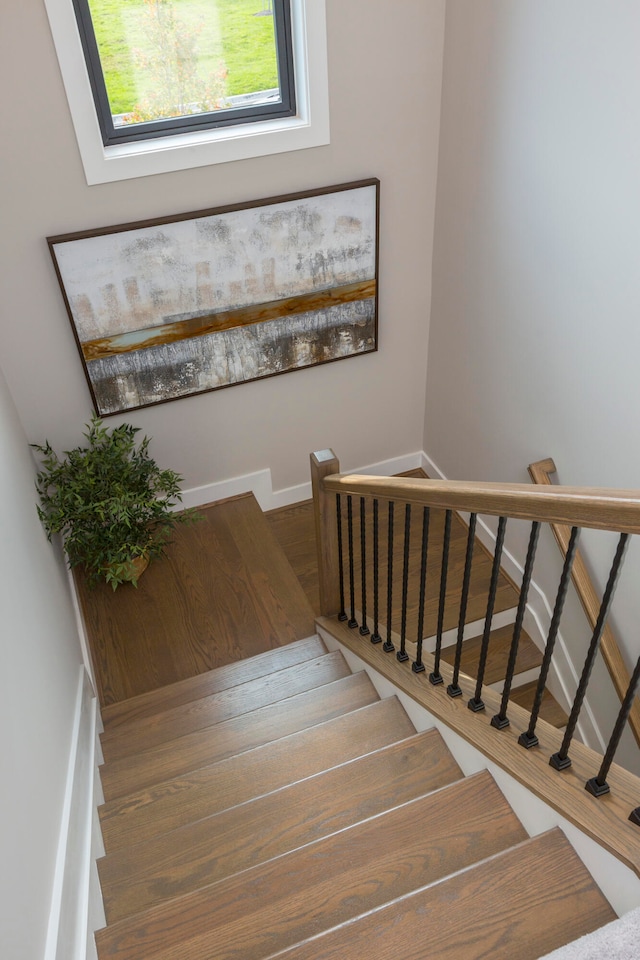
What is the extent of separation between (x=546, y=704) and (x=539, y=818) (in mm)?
1836

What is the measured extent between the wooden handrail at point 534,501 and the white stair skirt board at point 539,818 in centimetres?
68

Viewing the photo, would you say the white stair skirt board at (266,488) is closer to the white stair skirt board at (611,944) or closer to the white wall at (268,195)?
the white wall at (268,195)

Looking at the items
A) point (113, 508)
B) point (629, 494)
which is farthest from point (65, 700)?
point (629, 494)

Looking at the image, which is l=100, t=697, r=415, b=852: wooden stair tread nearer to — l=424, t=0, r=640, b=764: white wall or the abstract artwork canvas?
l=424, t=0, r=640, b=764: white wall

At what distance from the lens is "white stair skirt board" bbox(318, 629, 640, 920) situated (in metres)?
1.53

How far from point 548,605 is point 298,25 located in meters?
2.67

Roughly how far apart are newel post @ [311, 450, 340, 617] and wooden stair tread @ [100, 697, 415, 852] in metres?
0.56

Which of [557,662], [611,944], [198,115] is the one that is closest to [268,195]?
[198,115]

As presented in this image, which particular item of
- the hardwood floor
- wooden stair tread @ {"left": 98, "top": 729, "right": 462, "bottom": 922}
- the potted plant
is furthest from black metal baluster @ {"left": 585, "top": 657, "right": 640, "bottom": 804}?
the potted plant

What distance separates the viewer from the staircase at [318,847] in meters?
1.60

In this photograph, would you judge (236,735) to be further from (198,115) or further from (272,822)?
(198,115)

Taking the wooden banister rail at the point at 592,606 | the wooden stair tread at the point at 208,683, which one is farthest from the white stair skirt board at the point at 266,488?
the wooden banister rail at the point at 592,606

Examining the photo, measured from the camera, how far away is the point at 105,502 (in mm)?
3127

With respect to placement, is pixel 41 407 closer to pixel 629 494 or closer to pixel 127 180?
pixel 127 180
